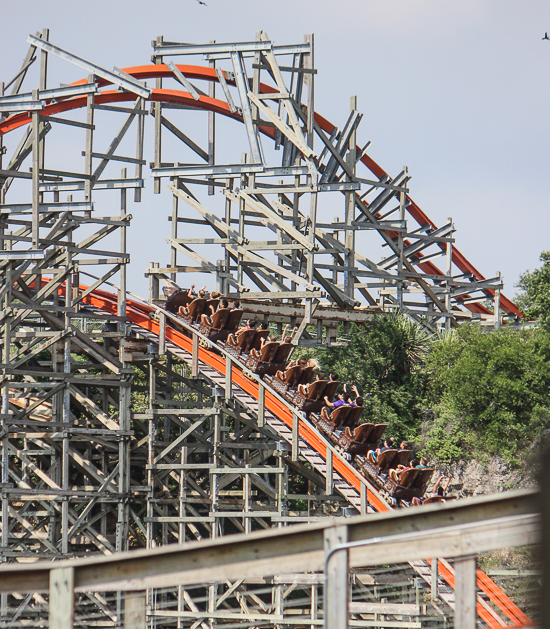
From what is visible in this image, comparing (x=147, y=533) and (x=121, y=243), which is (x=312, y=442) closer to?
(x=147, y=533)

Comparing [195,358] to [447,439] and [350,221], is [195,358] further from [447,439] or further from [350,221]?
[350,221]

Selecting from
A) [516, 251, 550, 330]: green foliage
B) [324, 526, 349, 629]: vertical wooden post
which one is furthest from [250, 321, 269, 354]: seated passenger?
[324, 526, 349, 629]: vertical wooden post

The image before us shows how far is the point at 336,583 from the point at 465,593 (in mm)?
343

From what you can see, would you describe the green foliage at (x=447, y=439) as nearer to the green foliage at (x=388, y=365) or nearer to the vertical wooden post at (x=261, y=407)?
the green foliage at (x=388, y=365)

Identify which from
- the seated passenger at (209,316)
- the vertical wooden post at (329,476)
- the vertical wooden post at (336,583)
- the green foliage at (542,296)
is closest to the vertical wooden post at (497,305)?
the green foliage at (542,296)

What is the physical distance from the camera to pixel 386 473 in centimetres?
1428

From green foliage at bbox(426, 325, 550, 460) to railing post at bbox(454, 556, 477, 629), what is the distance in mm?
16031

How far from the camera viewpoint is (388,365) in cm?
2134

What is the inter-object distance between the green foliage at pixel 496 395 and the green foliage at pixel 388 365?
3.31ft

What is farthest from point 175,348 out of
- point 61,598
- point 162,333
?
point 61,598

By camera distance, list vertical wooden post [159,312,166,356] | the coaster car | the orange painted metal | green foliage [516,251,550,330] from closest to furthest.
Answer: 1. the coaster car
2. vertical wooden post [159,312,166,356]
3. the orange painted metal
4. green foliage [516,251,550,330]

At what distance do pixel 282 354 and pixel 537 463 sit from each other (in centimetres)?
1507

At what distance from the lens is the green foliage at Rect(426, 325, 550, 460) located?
18594 mm

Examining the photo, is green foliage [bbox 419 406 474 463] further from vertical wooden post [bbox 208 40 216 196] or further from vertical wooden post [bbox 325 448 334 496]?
vertical wooden post [bbox 208 40 216 196]
